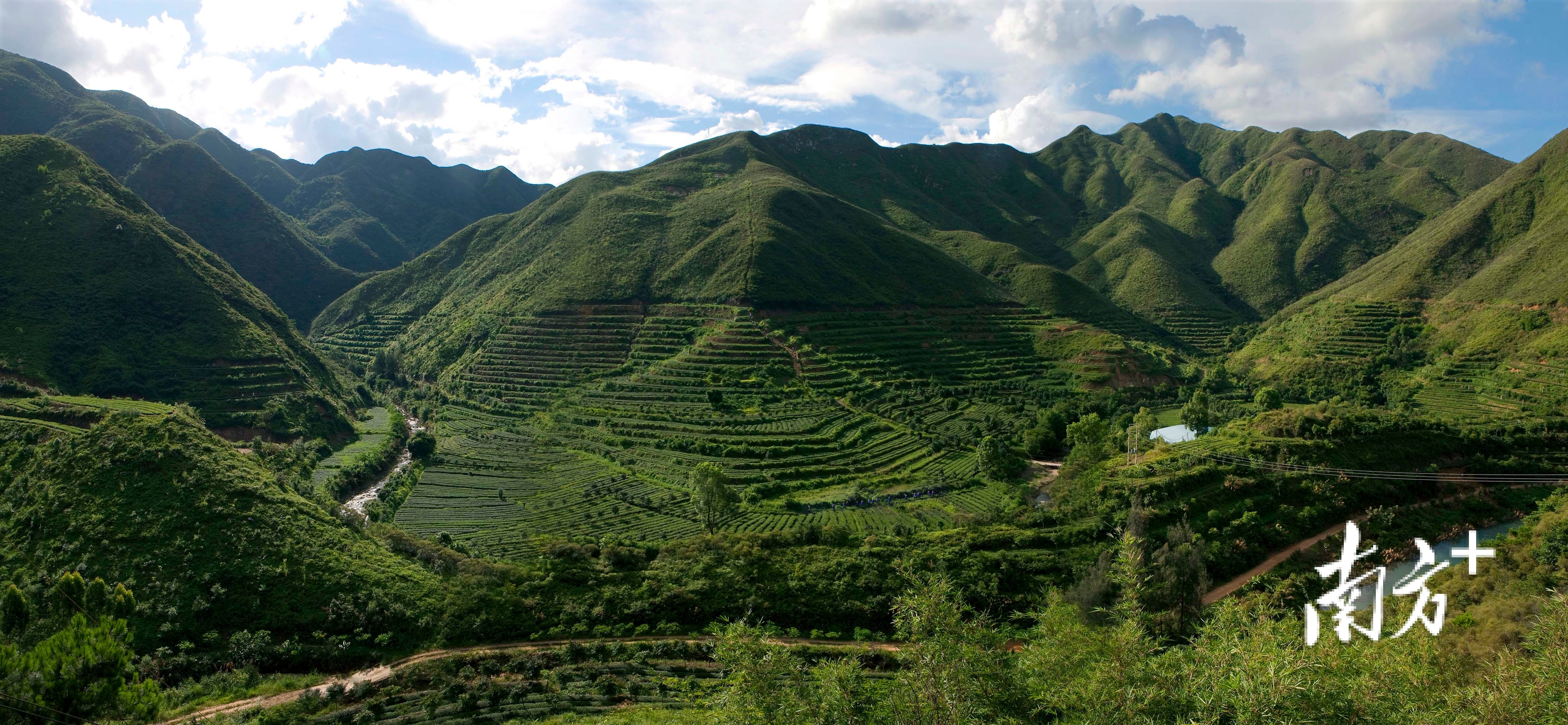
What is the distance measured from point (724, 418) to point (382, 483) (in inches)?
1253

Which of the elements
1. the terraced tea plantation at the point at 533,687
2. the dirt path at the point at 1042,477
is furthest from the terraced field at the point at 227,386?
the dirt path at the point at 1042,477

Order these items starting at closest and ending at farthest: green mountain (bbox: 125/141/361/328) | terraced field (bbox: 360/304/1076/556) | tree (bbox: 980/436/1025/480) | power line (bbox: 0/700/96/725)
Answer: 1. power line (bbox: 0/700/96/725)
2. terraced field (bbox: 360/304/1076/556)
3. tree (bbox: 980/436/1025/480)
4. green mountain (bbox: 125/141/361/328)

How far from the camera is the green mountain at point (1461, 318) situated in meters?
68.4

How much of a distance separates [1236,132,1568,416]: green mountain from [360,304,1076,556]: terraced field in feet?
110

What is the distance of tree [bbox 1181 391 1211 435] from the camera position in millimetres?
66750

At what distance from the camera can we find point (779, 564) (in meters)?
39.3

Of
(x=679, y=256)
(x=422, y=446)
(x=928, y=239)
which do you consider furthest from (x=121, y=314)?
(x=928, y=239)

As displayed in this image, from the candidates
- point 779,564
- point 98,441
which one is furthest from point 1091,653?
point 98,441

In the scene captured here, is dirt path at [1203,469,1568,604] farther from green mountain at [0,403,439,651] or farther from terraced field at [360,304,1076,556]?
green mountain at [0,403,439,651]

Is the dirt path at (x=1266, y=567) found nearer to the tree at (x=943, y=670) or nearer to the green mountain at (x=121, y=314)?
the tree at (x=943, y=670)

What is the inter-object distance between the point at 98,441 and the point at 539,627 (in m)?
27.3

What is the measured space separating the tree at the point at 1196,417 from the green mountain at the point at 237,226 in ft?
474

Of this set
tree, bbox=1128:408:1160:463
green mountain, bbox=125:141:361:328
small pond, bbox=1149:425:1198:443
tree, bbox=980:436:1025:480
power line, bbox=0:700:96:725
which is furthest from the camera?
green mountain, bbox=125:141:361:328

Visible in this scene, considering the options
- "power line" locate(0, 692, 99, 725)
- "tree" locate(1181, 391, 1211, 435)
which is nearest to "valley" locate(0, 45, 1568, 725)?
"power line" locate(0, 692, 99, 725)
